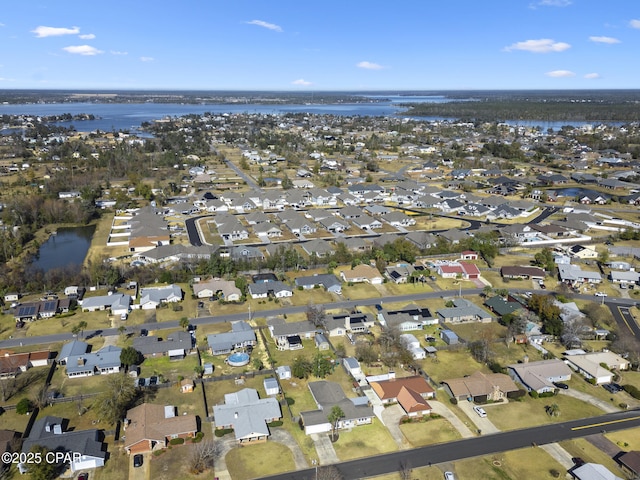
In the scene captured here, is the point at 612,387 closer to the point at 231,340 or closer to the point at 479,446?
the point at 479,446

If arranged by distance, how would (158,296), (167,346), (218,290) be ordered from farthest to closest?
(218,290)
(158,296)
(167,346)

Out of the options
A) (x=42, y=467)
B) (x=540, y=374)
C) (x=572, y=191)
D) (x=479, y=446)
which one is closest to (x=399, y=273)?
(x=540, y=374)

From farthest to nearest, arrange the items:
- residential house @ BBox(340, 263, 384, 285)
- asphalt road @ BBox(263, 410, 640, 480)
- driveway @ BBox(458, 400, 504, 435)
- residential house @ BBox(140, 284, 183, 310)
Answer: residential house @ BBox(340, 263, 384, 285) → residential house @ BBox(140, 284, 183, 310) → driveway @ BBox(458, 400, 504, 435) → asphalt road @ BBox(263, 410, 640, 480)

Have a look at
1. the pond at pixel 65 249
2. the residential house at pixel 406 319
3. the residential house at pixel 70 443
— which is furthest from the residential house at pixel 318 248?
the residential house at pixel 70 443

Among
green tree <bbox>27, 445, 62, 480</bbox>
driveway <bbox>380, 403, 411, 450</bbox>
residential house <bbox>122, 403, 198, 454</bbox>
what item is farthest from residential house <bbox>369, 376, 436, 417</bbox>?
green tree <bbox>27, 445, 62, 480</bbox>

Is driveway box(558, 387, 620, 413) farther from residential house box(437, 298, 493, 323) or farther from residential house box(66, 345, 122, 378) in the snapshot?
residential house box(66, 345, 122, 378)

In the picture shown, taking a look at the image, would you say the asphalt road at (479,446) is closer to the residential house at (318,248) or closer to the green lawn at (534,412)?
the green lawn at (534,412)
